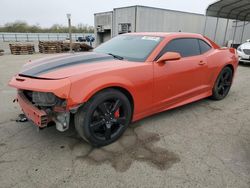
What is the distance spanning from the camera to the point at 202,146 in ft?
8.99

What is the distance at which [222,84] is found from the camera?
4562mm

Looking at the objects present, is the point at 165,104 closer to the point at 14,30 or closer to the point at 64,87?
the point at 64,87

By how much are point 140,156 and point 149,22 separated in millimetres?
13481

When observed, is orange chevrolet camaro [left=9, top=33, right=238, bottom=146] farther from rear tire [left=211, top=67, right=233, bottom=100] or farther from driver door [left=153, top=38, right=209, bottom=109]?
rear tire [left=211, top=67, right=233, bottom=100]

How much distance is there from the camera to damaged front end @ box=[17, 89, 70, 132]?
225 cm

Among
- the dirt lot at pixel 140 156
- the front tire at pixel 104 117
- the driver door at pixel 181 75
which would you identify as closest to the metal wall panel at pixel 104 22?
the driver door at pixel 181 75

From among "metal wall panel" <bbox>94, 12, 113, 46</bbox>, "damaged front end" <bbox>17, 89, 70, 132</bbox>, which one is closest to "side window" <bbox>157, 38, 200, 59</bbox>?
"damaged front end" <bbox>17, 89, 70, 132</bbox>

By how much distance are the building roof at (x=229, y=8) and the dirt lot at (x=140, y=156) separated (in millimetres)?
10125

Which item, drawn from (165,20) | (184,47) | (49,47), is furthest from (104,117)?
(49,47)

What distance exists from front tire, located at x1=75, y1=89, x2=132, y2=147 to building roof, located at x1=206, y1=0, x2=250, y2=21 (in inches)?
438

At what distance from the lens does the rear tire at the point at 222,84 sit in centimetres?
438

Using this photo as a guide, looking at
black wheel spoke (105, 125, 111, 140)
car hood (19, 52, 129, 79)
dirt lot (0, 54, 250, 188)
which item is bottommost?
dirt lot (0, 54, 250, 188)

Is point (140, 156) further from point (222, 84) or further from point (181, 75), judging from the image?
point (222, 84)

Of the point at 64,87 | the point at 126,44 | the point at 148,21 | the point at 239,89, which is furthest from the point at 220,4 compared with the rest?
the point at 64,87
